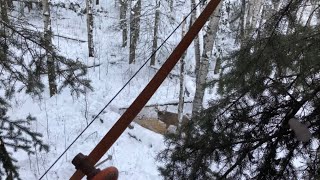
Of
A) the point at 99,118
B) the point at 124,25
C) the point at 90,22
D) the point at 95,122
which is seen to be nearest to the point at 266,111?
the point at 95,122

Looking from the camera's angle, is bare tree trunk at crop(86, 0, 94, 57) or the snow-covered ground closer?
the snow-covered ground

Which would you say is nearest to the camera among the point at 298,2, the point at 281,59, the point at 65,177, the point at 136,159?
the point at 298,2

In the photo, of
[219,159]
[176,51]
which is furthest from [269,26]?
[176,51]

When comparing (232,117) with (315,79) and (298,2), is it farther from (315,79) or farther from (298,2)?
(298,2)

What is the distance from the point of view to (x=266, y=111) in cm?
365

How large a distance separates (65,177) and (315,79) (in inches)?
294

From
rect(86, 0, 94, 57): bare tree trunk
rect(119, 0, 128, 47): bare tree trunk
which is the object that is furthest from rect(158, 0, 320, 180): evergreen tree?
rect(119, 0, 128, 47): bare tree trunk

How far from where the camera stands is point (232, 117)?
3.76 m

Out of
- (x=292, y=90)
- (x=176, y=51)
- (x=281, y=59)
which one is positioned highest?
(x=176, y=51)

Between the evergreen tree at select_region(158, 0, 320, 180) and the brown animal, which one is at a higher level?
the evergreen tree at select_region(158, 0, 320, 180)

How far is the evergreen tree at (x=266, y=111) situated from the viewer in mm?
3404

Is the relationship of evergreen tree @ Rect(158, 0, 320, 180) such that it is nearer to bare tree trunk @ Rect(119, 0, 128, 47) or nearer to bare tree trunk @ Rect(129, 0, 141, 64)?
bare tree trunk @ Rect(129, 0, 141, 64)

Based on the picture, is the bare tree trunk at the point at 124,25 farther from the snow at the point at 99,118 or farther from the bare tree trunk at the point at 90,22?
the bare tree trunk at the point at 90,22

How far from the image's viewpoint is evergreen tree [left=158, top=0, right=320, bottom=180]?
11.2 ft
